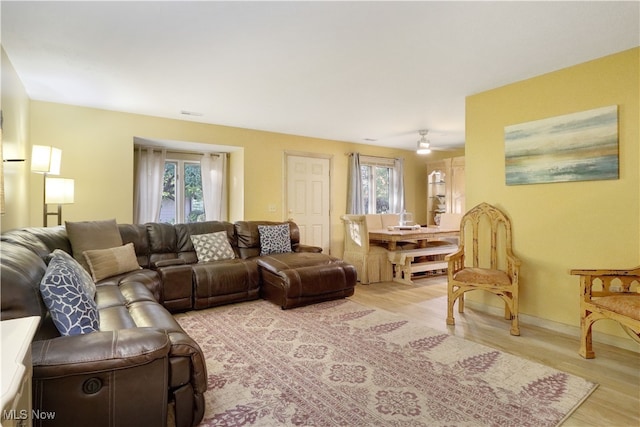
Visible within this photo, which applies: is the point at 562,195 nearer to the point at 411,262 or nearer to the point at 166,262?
the point at 411,262

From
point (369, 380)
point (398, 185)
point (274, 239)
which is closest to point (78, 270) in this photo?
point (369, 380)

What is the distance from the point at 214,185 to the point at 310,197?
1.70 m

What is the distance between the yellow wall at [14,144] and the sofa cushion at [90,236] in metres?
0.46

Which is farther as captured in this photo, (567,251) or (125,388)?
(567,251)

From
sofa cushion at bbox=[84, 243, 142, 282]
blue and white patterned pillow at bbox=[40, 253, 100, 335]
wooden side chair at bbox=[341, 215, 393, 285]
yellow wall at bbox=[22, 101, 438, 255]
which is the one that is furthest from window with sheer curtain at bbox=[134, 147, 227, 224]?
blue and white patterned pillow at bbox=[40, 253, 100, 335]

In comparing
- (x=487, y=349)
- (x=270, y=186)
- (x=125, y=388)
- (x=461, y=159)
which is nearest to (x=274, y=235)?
(x=270, y=186)

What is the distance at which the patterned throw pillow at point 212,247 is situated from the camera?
13.2 feet

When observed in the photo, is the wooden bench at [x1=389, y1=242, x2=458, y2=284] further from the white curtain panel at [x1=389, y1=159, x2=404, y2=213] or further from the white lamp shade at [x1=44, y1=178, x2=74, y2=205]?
the white lamp shade at [x1=44, y1=178, x2=74, y2=205]

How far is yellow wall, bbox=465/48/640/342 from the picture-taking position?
103 inches

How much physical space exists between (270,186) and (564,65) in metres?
4.11

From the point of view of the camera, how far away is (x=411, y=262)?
5.23 m

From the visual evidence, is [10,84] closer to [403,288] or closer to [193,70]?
[193,70]

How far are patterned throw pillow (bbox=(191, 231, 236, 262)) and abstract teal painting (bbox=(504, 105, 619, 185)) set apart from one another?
3320 mm

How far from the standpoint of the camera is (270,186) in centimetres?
557
